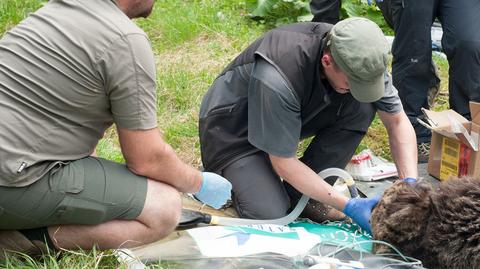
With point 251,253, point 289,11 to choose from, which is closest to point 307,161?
point 251,253

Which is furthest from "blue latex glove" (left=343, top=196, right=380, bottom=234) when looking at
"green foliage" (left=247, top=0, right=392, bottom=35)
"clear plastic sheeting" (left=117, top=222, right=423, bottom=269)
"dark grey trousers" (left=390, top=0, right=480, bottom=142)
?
"green foliage" (left=247, top=0, right=392, bottom=35)

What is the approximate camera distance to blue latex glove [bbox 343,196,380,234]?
3.20 metres

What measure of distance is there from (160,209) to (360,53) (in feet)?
3.97

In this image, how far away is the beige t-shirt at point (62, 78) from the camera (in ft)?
8.54

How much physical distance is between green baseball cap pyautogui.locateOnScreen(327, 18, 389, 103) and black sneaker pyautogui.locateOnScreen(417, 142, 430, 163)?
156cm

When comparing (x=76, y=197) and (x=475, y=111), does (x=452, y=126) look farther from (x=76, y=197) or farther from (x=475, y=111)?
(x=76, y=197)

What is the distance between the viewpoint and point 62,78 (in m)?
2.64

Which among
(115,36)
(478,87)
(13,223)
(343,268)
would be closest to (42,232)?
(13,223)

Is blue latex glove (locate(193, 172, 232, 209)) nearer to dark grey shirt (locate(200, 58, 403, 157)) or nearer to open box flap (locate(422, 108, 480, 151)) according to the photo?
dark grey shirt (locate(200, 58, 403, 157))

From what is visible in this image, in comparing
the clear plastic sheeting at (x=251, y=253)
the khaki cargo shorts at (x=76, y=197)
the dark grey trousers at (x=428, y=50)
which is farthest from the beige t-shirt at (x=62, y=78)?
the dark grey trousers at (x=428, y=50)

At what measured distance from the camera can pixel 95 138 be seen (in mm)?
2896

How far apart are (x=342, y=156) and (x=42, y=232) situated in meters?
1.83

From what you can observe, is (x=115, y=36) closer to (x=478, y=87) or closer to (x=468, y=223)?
(x=468, y=223)

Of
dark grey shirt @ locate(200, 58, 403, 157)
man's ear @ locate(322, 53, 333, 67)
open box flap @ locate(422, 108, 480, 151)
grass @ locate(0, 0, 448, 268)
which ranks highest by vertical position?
man's ear @ locate(322, 53, 333, 67)
